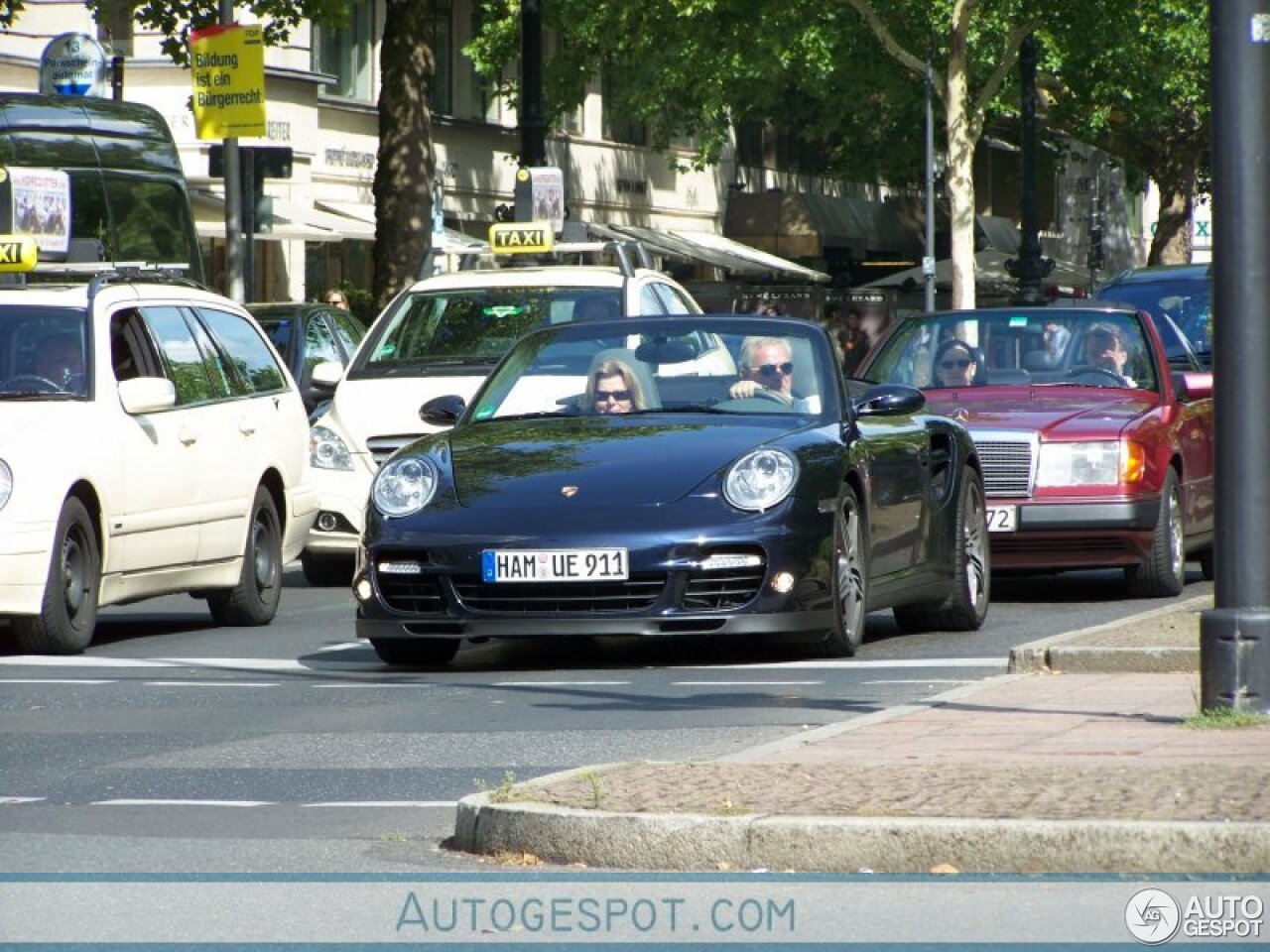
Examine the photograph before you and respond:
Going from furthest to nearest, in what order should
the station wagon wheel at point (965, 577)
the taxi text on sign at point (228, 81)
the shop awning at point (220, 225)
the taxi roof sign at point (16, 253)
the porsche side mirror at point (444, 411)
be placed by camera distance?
the shop awning at point (220, 225)
the taxi text on sign at point (228, 81)
the taxi roof sign at point (16, 253)
the station wagon wheel at point (965, 577)
the porsche side mirror at point (444, 411)

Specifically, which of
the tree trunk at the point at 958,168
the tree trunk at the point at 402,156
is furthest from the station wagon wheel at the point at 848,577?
the tree trunk at the point at 958,168

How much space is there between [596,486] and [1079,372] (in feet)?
18.5

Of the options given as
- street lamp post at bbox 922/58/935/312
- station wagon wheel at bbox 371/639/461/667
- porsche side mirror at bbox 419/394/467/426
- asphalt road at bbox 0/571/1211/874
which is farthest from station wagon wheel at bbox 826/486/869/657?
street lamp post at bbox 922/58/935/312

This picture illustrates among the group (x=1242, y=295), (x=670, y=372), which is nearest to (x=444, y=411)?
(x=670, y=372)

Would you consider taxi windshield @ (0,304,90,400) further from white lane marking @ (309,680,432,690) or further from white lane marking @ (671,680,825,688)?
white lane marking @ (671,680,825,688)

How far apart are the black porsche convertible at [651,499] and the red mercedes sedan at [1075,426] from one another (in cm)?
175

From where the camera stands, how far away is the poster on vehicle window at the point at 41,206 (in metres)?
18.8

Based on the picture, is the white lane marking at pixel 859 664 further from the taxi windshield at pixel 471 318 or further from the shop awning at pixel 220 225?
the shop awning at pixel 220 225

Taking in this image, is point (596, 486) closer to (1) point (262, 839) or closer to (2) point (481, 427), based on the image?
(2) point (481, 427)

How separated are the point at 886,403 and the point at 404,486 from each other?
84.5 inches

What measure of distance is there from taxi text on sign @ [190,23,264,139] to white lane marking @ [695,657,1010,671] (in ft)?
46.6

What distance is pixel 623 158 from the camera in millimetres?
60000

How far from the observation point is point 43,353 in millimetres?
13711

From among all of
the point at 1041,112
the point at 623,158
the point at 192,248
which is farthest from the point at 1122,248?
the point at 192,248
